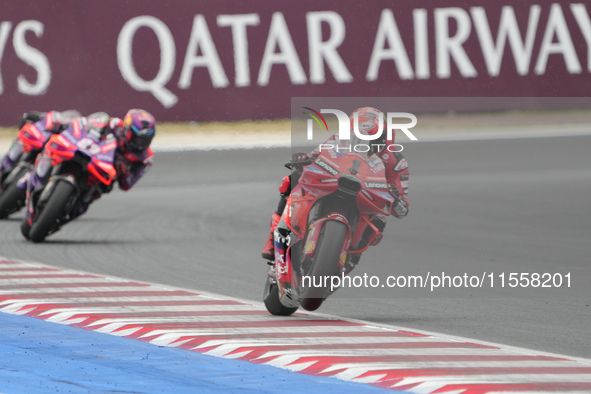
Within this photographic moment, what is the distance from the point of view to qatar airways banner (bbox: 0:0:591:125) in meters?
18.4

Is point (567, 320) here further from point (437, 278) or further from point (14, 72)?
point (14, 72)

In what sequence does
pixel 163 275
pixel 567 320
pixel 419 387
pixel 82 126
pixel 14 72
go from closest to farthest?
1. pixel 419 387
2. pixel 567 320
3. pixel 163 275
4. pixel 82 126
5. pixel 14 72

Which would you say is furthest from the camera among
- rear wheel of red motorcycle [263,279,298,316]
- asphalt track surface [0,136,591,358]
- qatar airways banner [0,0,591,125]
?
qatar airways banner [0,0,591,125]

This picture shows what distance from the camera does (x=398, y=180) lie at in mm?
8031

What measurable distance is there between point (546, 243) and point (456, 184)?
4.51m

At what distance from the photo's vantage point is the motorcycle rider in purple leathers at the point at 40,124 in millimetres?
13281

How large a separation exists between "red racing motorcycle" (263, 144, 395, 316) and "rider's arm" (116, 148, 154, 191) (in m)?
5.04

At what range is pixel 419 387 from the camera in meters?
5.76

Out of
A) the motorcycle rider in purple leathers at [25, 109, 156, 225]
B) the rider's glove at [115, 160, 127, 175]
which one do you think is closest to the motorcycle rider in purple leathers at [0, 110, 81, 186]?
the motorcycle rider in purple leathers at [25, 109, 156, 225]

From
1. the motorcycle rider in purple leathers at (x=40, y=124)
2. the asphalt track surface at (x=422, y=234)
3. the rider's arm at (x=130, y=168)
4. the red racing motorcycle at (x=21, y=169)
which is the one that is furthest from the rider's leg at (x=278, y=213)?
the red racing motorcycle at (x=21, y=169)

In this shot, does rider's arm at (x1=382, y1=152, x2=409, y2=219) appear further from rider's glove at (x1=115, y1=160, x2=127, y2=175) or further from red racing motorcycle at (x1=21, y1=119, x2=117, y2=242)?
rider's glove at (x1=115, y1=160, x2=127, y2=175)

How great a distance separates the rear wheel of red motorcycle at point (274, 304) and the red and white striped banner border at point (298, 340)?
69 millimetres

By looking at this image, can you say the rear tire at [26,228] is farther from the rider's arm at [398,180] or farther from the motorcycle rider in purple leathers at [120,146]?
the rider's arm at [398,180]

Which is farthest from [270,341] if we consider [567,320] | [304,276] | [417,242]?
[417,242]
